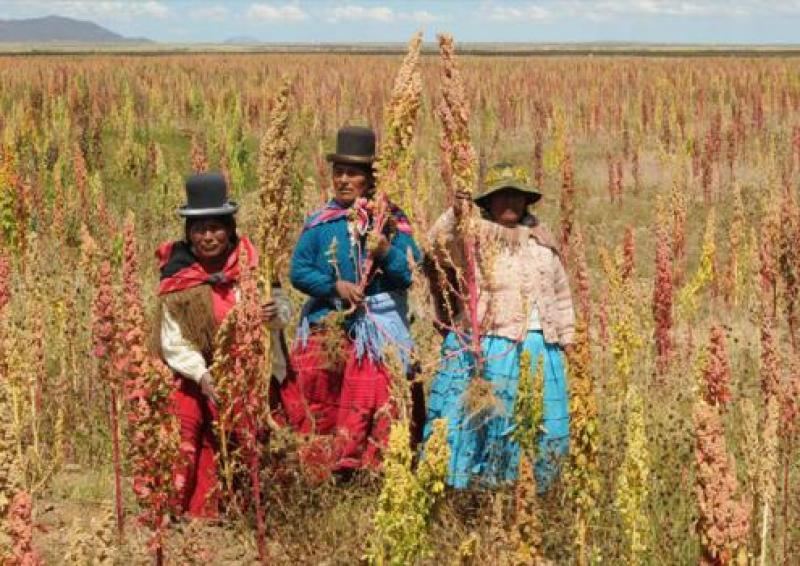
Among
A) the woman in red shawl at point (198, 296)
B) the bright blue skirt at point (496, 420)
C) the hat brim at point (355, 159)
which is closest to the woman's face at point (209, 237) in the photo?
the woman in red shawl at point (198, 296)

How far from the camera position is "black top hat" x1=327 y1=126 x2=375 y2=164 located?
3.42 meters

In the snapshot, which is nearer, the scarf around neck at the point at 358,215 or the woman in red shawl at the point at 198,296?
the woman in red shawl at the point at 198,296

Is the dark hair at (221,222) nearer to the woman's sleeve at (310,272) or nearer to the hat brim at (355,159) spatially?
the woman's sleeve at (310,272)

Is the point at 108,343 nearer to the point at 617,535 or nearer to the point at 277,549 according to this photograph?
the point at 277,549

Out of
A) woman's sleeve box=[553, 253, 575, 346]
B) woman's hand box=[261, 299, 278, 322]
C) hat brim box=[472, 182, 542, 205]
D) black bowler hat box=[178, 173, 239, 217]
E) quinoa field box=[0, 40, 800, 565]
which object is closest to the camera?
quinoa field box=[0, 40, 800, 565]

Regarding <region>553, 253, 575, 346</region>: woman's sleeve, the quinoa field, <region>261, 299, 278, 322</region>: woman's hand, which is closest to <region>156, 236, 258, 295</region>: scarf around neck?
the quinoa field

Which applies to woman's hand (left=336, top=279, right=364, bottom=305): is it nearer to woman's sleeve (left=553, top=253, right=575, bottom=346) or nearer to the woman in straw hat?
the woman in straw hat

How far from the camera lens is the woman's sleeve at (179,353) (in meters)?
3.16

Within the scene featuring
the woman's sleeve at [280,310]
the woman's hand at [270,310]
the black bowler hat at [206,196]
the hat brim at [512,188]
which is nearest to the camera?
the woman's hand at [270,310]

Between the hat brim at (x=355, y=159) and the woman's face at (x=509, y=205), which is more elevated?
the hat brim at (x=355, y=159)

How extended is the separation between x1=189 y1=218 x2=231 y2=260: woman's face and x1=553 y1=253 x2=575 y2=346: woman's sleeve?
127cm

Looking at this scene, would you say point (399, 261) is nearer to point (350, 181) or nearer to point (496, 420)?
point (350, 181)

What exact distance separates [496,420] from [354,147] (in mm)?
1188

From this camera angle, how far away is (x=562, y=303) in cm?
341
